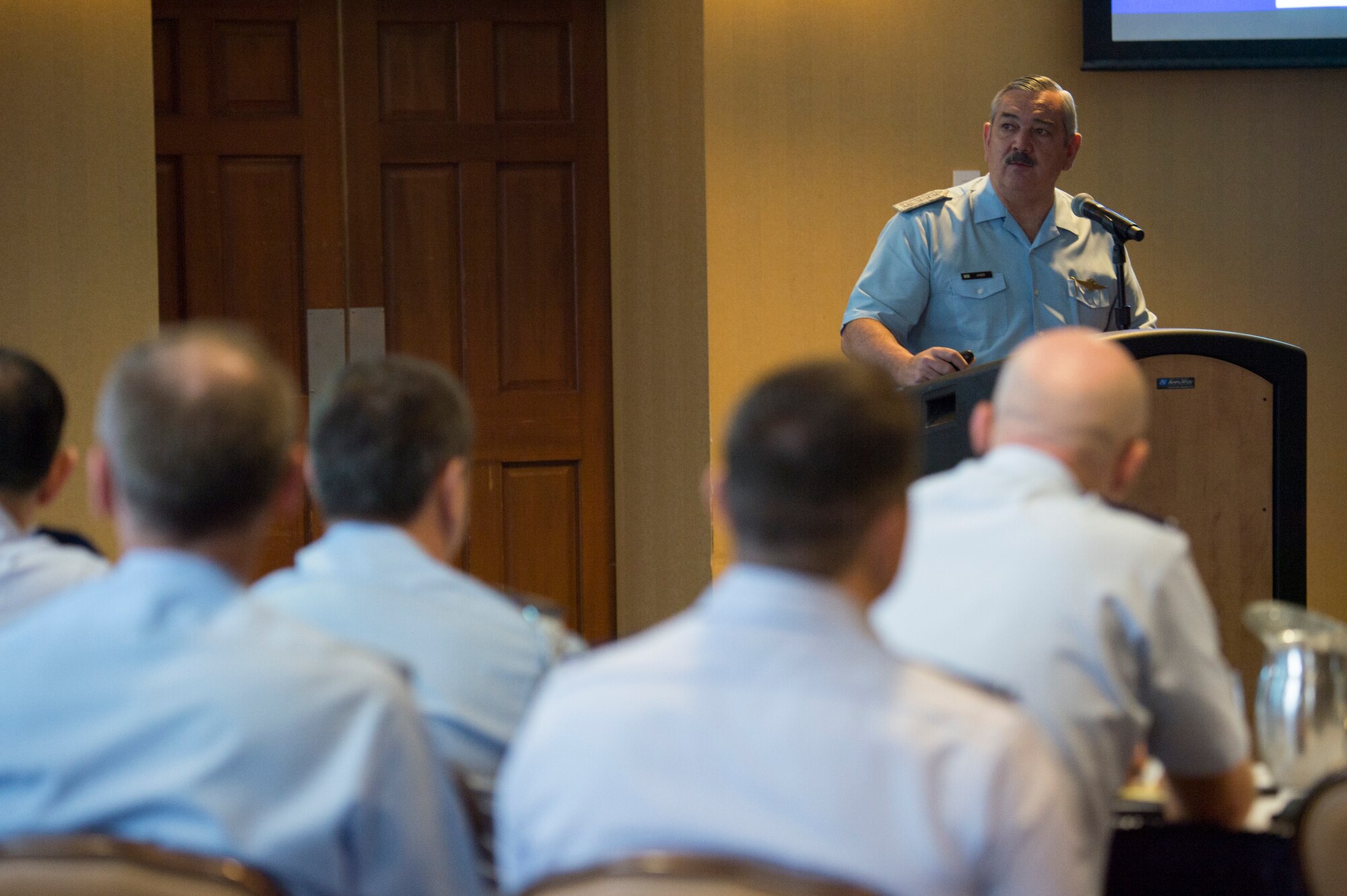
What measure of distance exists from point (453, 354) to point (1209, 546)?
291 centimetres

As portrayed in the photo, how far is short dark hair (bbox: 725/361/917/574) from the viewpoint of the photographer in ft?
3.53

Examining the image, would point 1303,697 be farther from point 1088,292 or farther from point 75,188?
point 75,188

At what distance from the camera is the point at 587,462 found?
491cm

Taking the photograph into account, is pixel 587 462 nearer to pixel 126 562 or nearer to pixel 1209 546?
pixel 1209 546

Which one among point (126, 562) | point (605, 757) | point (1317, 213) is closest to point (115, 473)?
point (126, 562)

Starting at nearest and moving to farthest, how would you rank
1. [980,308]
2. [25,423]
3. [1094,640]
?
[1094,640], [25,423], [980,308]

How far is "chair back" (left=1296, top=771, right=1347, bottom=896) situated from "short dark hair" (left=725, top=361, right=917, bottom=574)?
1.69ft

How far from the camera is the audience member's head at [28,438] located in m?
1.89

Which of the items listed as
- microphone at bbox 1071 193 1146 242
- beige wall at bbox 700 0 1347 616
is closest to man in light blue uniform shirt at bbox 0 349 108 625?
microphone at bbox 1071 193 1146 242

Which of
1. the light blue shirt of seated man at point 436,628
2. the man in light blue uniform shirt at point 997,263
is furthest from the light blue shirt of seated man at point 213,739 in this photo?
the man in light blue uniform shirt at point 997,263

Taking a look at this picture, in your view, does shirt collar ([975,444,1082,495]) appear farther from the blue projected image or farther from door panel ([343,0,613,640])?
door panel ([343,0,613,640])

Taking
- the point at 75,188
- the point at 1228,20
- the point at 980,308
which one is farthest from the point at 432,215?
the point at 1228,20

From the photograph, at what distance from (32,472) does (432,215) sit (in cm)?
299

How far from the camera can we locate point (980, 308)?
3.64m
